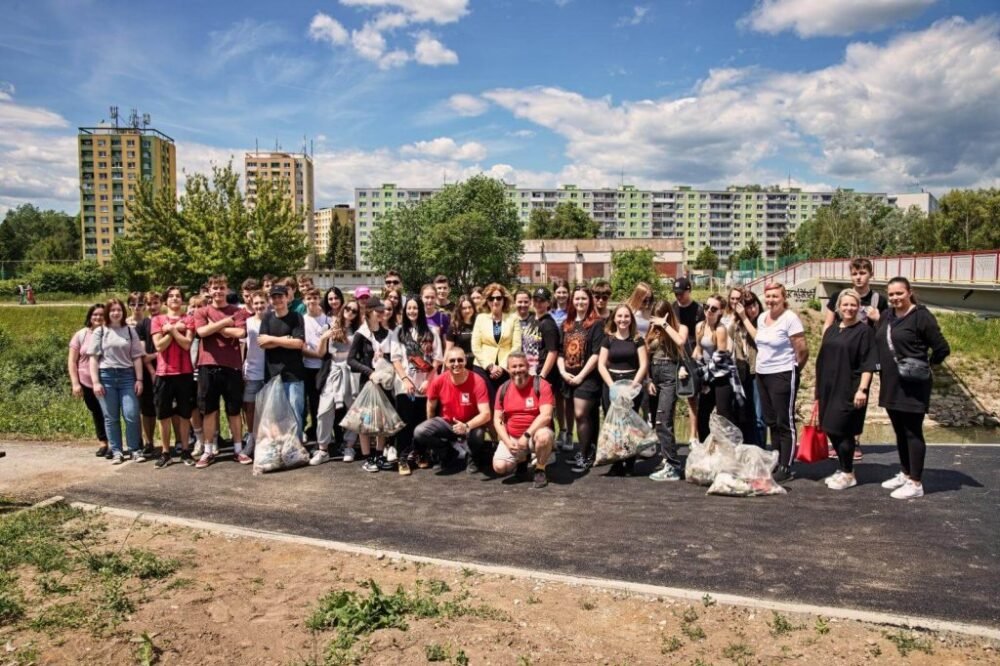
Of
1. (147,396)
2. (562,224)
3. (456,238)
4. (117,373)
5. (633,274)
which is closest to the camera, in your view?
(117,373)

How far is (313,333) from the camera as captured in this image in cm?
758

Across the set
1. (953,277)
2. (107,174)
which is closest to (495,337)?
(953,277)

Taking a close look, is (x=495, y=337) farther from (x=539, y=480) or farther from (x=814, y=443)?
(x=814, y=443)

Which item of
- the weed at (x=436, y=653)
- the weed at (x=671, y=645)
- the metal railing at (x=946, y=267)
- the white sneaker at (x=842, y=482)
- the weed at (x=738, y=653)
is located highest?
the metal railing at (x=946, y=267)

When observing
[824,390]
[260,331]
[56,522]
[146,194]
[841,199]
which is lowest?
[56,522]

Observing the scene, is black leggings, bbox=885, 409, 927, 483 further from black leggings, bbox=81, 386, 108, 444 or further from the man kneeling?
black leggings, bbox=81, 386, 108, 444

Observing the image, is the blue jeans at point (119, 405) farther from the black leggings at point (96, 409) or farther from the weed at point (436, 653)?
the weed at point (436, 653)

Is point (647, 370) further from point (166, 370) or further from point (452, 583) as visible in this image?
point (166, 370)

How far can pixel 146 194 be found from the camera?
3878 cm

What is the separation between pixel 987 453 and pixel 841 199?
74424mm

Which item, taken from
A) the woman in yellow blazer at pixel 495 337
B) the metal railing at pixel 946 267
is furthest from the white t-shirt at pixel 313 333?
the metal railing at pixel 946 267

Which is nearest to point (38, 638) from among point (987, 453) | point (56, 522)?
point (56, 522)

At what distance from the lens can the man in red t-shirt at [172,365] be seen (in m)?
7.39

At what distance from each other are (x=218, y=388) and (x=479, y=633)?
4.87m
